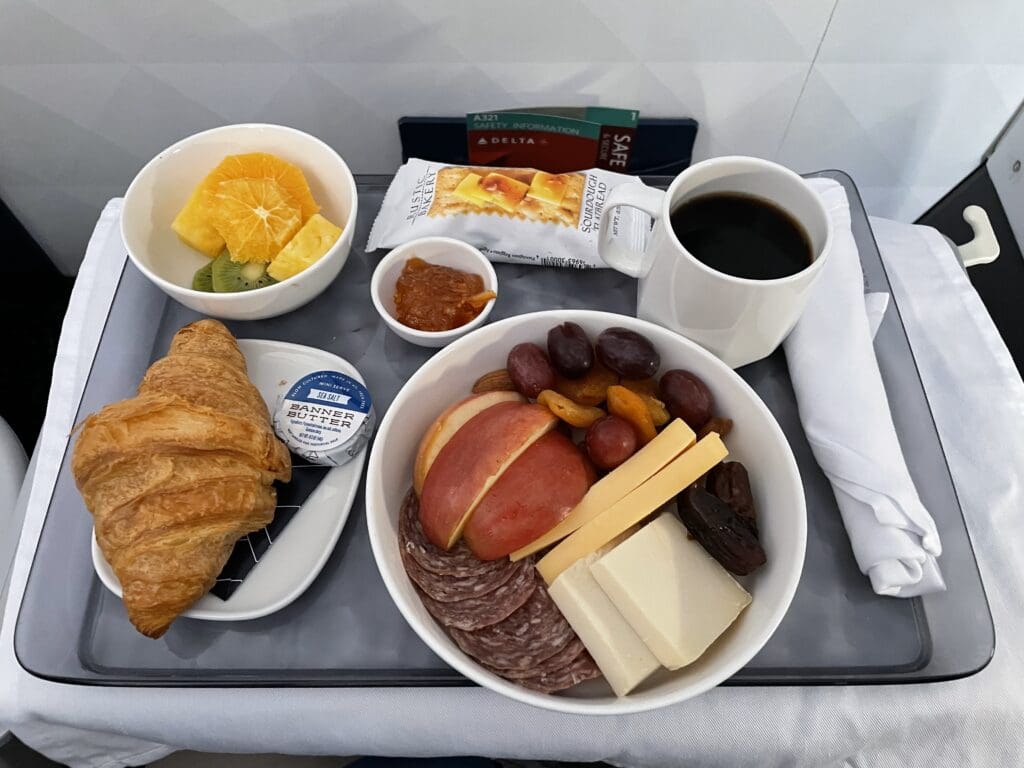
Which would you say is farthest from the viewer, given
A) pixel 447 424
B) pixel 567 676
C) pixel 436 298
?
pixel 436 298

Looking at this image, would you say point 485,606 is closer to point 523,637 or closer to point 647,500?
point 523,637

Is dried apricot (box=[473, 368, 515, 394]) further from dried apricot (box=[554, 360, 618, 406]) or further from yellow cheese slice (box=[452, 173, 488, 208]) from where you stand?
yellow cheese slice (box=[452, 173, 488, 208])

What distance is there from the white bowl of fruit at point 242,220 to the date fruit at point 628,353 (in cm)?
37

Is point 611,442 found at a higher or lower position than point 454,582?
higher

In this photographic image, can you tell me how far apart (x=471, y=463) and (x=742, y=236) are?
1.27ft

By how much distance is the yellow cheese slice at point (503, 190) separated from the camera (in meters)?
0.94

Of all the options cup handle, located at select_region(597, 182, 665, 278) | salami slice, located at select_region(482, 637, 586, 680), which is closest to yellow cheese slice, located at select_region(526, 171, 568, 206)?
cup handle, located at select_region(597, 182, 665, 278)

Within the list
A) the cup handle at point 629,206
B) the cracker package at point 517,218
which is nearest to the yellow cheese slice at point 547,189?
the cracker package at point 517,218

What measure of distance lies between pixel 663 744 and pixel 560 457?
339 mm

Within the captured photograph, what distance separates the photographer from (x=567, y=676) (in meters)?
0.66

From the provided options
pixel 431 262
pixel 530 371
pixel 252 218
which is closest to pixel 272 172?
pixel 252 218

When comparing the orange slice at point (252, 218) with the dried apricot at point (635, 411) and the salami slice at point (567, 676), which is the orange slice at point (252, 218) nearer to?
the dried apricot at point (635, 411)

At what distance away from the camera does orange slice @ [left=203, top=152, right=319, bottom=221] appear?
0.94 meters

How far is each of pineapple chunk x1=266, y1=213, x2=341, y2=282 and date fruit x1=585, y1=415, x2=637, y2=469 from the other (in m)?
0.42
